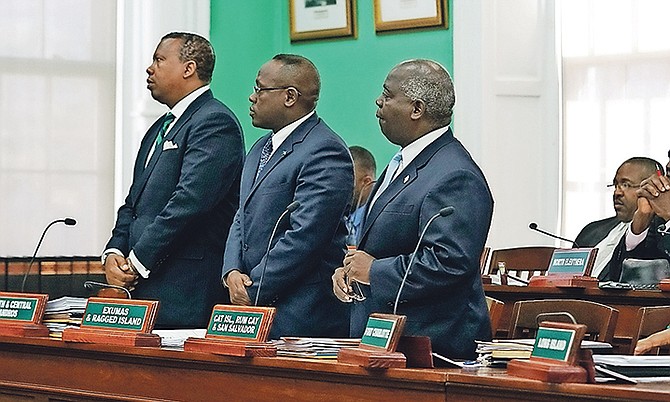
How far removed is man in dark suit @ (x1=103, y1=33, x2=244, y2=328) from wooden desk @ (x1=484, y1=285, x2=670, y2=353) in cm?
106

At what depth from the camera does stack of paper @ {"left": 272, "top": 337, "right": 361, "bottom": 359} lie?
305 centimetres

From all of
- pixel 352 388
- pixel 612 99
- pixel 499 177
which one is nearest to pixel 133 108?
pixel 499 177

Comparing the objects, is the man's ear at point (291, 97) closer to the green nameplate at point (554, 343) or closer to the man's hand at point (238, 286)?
the man's hand at point (238, 286)

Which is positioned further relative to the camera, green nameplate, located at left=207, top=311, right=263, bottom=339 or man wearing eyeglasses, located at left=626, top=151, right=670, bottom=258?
man wearing eyeglasses, located at left=626, top=151, right=670, bottom=258

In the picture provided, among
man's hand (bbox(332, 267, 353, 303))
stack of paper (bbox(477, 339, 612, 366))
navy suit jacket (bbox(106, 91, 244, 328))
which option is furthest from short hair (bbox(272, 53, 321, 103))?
stack of paper (bbox(477, 339, 612, 366))

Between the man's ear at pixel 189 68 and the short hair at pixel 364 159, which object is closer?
the man's ear at pixel 189 68

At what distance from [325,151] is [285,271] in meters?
0.38

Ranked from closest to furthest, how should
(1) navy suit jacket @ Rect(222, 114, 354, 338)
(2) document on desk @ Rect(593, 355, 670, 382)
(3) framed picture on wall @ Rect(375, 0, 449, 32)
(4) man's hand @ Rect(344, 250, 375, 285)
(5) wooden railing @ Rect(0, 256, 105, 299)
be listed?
(2) document on desk @ Rect(593, 355, 670, 382) → (4) man's hand @ Rect(344, 250, 375, 285) → (1) navy suit jacket @ Rect(222, 114, 354, 338) → (5) wooden railing @ Rect(0, 256, 105, 299) → (3) framed picture on wall @ Rect(375, 0, 449, 32)

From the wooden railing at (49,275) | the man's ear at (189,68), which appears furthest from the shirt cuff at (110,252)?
the wooden railing at (49,275)

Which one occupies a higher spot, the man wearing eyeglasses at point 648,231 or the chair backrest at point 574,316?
the man wearing eyeglasses at point 648,231

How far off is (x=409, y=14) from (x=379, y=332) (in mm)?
4475

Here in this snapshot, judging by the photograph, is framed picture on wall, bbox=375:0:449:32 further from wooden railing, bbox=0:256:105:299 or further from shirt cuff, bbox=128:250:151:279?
shirt cuff, bbox=128:250:151:279

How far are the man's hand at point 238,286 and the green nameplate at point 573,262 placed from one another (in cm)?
164

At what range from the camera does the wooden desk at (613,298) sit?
4.75 metres
